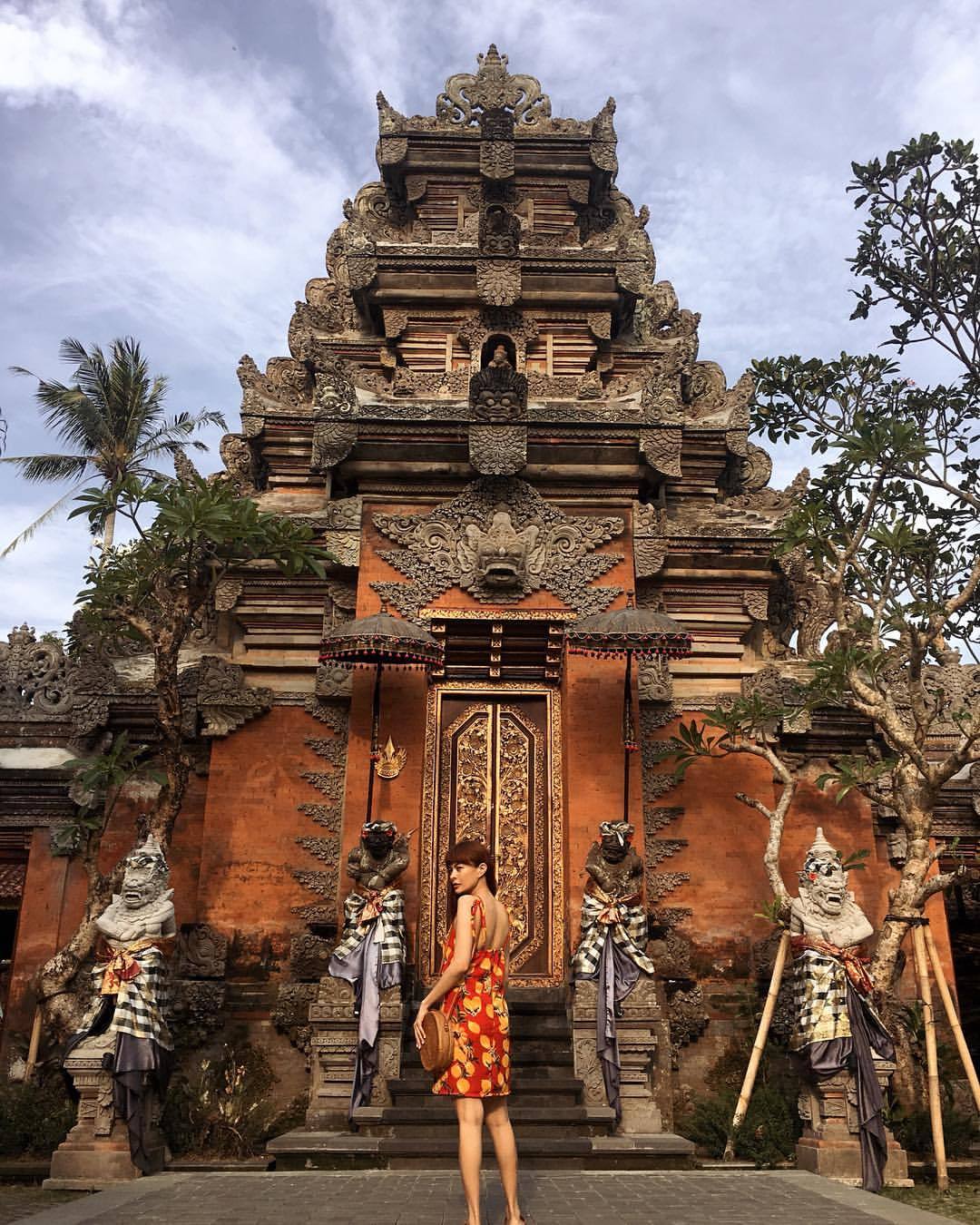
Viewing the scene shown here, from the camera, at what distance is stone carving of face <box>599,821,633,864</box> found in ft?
30.7

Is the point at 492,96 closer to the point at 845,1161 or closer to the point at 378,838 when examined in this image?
the point at 378,838

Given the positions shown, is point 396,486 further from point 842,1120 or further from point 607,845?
point 842,1120

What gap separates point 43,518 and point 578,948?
2233 centimetres

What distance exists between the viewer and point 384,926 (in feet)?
29.6

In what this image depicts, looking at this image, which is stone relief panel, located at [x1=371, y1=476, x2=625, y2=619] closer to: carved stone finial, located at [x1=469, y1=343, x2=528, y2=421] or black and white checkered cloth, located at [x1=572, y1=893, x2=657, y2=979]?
carved stone finial, located at [x1=469, y1=343, x2=528, y2=421]

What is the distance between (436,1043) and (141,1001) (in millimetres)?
3774

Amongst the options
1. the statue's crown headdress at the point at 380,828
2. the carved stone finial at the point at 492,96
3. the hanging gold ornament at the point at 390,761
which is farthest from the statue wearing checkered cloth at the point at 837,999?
the carved stone finial at the point at 492,96

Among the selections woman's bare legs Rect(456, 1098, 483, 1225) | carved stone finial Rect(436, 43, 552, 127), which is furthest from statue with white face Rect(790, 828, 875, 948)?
carved stone finial Rect(436, 43, 552, 127)

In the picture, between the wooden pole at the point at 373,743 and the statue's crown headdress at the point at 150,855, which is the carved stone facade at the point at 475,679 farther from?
the statue's crown headdress at the point at 150,855

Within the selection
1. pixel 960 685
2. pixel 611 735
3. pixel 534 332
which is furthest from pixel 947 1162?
pixel 534 332

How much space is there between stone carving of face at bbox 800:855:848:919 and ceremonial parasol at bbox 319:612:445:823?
390 cm

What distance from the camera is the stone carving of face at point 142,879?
846 cm

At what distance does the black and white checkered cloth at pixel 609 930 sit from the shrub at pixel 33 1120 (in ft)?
14.8

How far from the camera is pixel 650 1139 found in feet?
26.4
